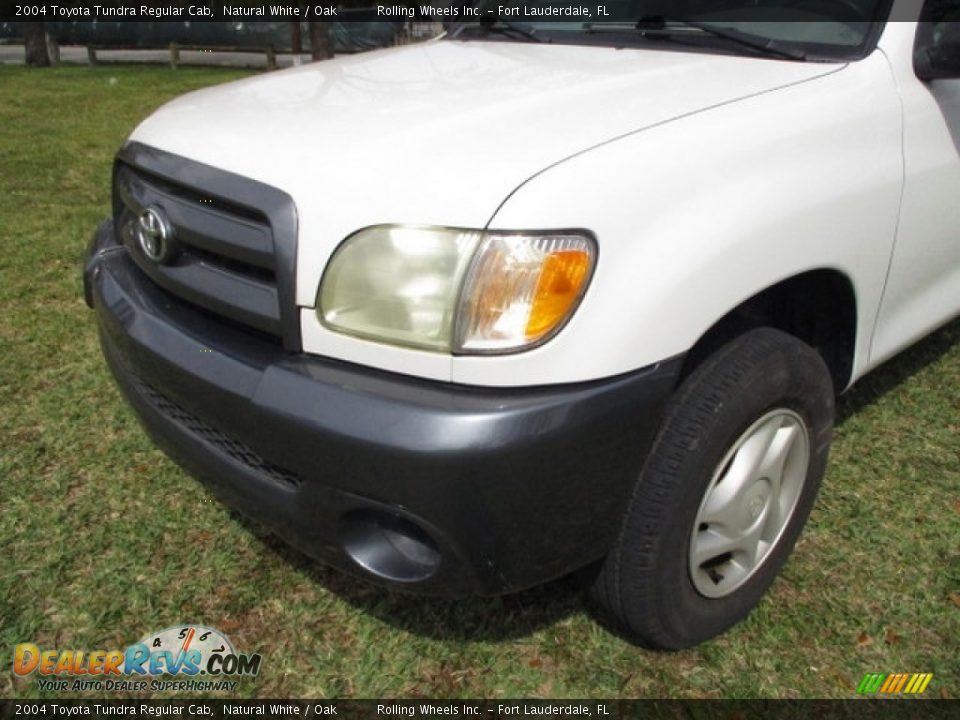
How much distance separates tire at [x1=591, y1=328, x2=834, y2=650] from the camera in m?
1.70

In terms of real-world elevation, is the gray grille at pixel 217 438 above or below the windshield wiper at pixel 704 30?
below

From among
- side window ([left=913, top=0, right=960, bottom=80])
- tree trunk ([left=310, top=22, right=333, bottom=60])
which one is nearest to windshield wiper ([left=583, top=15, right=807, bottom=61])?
side window ([left=913, top=0, right=960, bottom=80])

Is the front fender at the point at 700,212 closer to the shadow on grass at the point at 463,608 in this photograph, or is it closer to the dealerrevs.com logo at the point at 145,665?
the shadow on grass at the point at 463,608

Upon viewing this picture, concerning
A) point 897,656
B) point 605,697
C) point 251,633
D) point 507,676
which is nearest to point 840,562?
point 897,656

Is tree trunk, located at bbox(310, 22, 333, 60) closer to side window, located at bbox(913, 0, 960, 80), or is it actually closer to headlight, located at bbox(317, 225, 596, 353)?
side window, located at bbox(913, 0, 960, 80)

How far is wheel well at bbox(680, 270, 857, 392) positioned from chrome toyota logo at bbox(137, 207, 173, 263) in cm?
116

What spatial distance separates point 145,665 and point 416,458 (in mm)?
1072

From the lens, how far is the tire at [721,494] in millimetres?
1695

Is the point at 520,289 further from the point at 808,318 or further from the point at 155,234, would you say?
the point at 808,318

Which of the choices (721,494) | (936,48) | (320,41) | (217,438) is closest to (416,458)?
(217,438)

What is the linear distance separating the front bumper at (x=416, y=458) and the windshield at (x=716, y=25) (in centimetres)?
110

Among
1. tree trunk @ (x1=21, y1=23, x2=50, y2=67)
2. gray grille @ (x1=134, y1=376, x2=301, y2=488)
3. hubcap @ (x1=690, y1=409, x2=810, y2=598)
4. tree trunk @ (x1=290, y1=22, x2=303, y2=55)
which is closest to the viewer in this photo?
gray grille @ (x1=134, y1=376, x2=301, y2=488)

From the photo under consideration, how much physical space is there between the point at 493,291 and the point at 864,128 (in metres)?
1.05

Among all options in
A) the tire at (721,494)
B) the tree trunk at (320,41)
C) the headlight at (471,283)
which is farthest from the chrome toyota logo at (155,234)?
the tree trunk at (320,41)
